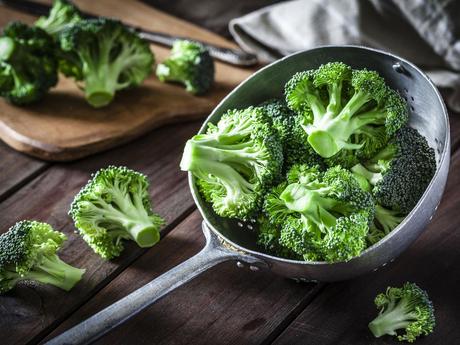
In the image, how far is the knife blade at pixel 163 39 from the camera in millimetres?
2385

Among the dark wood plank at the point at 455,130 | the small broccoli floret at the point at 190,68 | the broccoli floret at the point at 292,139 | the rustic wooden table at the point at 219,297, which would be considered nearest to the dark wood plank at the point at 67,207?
the rustic wooden table at the point at 219,297

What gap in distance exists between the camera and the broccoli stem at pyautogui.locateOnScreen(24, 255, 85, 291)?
1.61 m

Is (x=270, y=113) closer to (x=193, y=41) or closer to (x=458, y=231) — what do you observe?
(x=458, y=231)

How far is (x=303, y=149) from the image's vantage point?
5.22 feet

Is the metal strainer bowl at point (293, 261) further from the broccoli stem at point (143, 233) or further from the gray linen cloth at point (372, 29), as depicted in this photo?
the gray linen cloth at point (372, 29)

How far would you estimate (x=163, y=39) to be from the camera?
2486mm

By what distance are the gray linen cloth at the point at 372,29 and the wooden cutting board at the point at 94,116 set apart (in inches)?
6.1

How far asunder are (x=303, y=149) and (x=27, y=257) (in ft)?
2.03

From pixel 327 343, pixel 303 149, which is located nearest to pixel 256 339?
pixel 327 343

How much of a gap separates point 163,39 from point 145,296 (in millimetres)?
1281

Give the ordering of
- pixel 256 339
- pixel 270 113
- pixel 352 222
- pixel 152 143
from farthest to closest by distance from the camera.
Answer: pixel 152 143
pixel 270 113
pixel 256 339
pixel 352 222

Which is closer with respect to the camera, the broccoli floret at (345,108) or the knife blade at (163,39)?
the broccoli floret at (345,108)

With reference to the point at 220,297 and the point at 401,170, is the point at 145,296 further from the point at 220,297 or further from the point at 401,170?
the point at 401,170

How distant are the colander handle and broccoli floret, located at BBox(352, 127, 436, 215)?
0.30 metres
